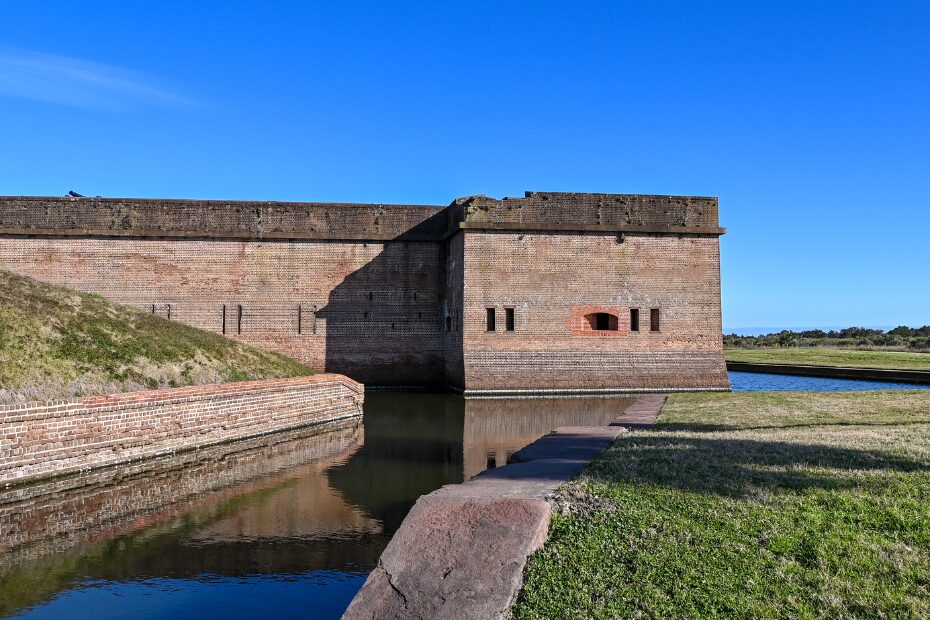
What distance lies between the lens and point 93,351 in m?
11.1

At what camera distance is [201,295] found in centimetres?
2194

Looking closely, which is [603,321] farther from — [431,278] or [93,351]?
[93,351]

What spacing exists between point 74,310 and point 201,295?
32.3 feet

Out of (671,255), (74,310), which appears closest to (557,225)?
(671,255)

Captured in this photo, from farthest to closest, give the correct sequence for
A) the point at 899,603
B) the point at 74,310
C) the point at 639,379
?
the point at 639,379 → the point at 74,310 → the point at 899,603

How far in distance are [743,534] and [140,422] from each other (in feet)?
27.7

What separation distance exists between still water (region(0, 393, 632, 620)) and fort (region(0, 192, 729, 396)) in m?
8.51

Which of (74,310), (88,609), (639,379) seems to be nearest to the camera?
(88,609)

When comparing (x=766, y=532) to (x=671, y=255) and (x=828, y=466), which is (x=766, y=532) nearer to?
(x=828, y=466)

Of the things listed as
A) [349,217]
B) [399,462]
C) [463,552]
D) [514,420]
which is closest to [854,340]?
[349,217]

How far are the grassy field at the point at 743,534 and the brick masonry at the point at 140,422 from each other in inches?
257

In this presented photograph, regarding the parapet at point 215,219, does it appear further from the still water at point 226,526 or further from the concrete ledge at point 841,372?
the concrete ledge at point 841,372

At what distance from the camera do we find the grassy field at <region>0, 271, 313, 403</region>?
9656 mm

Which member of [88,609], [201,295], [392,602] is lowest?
[88,609]
